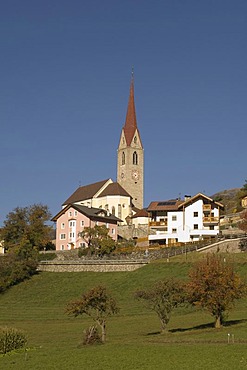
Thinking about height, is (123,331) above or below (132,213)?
below

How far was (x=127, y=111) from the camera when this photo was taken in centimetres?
14762

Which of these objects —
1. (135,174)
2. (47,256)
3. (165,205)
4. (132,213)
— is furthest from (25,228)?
(135,174)

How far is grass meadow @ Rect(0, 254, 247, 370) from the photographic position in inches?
1038

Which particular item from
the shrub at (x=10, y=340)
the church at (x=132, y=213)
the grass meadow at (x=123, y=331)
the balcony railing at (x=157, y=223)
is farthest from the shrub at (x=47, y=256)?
the shrub at (x=10, y=340)

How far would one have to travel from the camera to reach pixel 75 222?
334 ft

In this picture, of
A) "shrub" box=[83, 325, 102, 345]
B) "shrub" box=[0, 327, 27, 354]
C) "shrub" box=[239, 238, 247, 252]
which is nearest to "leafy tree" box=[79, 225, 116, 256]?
"shrub" box=[239, 238, 247, 252]

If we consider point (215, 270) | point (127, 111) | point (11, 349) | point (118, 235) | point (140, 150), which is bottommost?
point (11, 349)

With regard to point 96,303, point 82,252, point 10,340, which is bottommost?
point 10,340

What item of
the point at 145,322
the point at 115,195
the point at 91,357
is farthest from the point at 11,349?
the point at 115,195

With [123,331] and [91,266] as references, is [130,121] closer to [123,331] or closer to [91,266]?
[91,266]

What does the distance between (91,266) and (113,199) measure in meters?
48.1

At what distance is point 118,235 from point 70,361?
81.3 metres

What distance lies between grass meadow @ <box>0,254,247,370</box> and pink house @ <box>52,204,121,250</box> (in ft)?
91.9

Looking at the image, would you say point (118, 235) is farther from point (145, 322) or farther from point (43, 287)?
point (145, 322)
